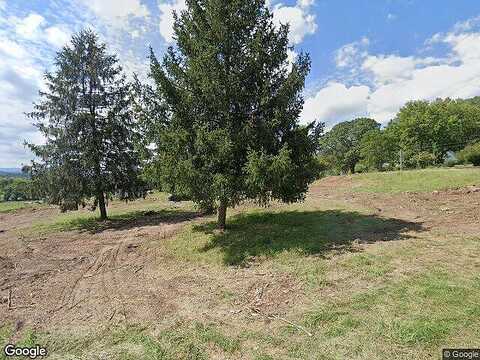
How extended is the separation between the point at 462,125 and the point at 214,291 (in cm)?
4756

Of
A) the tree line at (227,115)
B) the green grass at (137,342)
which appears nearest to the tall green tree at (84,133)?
the tree line at (227,115)

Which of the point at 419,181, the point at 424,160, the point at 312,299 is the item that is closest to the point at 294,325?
the point at 312,299

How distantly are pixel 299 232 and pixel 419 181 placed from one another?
12428 mm

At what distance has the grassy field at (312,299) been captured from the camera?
5344 millimetres

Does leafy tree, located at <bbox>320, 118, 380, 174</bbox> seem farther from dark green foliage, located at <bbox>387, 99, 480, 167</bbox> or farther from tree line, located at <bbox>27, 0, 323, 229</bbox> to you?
tree line, located at <bbox>27, 0, 323, 229</bbox>

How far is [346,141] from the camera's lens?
62.6 meters

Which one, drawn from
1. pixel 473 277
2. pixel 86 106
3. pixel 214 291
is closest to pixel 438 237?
pixel 473 277

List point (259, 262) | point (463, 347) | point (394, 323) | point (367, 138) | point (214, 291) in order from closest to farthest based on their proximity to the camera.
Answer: point (463, 347) → point (394, 323) → point (214, 291) → point (259, 262) → point (367, 138)

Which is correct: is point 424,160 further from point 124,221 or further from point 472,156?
point 124,221

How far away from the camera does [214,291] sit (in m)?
7.88

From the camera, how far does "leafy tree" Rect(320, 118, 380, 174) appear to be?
5925 centimetres

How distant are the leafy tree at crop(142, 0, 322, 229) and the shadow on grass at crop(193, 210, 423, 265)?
4.59 ft

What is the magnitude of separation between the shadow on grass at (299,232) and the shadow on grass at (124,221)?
161 inches

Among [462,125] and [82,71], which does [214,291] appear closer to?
[82,71]
